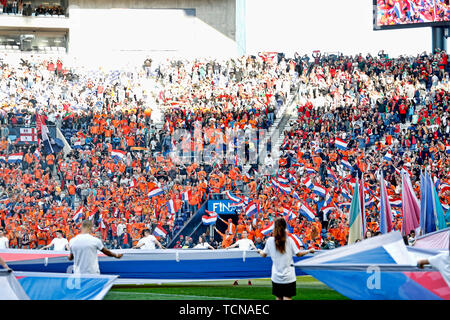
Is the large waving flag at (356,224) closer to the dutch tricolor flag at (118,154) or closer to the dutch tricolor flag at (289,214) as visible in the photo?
the dutch tricolor flag at (289,214)

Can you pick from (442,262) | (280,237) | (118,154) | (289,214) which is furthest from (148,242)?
(118,154)

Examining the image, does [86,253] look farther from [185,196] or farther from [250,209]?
[185,196]

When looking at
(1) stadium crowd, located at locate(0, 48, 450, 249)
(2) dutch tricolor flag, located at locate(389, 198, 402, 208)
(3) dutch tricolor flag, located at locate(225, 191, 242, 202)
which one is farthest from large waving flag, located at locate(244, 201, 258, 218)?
(2) dutch tricolor flag, located at locate(389, 198, 402, 208)

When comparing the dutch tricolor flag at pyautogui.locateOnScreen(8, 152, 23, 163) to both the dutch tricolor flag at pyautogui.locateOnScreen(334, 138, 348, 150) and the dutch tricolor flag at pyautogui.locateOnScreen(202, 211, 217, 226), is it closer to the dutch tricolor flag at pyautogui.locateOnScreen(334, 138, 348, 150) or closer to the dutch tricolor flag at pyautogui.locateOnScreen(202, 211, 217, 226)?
the dutch tricolor flag at pyautogui.locateOnScreen(202, 211, 217, 226)

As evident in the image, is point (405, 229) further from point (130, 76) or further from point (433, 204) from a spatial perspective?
A: point (130, 76)

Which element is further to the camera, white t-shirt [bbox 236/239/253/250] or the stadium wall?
the stadium wall

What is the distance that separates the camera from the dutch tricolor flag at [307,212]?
2381cm

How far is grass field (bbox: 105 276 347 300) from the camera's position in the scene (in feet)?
44.6

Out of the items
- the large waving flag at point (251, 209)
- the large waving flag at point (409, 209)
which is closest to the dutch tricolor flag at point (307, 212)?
the large waving flag at point (251, 209)

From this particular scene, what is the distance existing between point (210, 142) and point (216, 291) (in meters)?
16.1

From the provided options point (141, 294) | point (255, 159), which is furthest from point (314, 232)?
point (141, 294)

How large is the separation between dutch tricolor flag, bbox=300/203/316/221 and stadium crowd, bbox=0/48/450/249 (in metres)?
0.19

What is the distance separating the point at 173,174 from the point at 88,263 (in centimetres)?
1788
